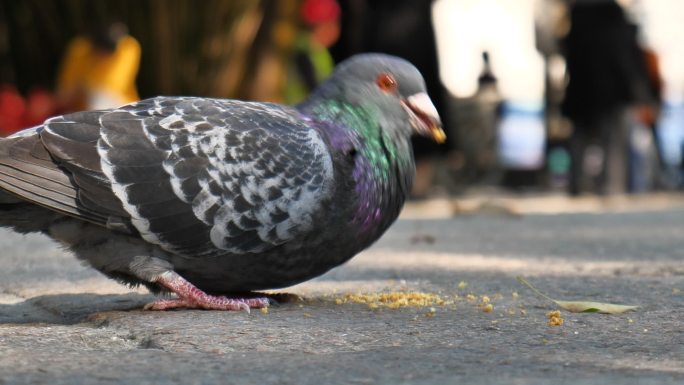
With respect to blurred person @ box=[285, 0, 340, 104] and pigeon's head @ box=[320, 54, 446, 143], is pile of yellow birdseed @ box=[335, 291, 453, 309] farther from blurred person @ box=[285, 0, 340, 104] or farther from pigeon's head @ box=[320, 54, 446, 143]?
blurred person @ box=[285, 0, 340, 104]

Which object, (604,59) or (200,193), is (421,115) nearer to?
(200,193)

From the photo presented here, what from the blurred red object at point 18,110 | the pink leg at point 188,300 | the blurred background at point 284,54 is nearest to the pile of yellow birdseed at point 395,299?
the pink leg at point 188,300

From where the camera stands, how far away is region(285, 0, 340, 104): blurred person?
35.2 feet

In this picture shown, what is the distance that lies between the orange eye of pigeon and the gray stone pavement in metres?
0.62

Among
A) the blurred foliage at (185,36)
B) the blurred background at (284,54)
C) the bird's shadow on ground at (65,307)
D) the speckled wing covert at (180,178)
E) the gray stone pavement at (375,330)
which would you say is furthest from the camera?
the blurred foliage at (185,36)

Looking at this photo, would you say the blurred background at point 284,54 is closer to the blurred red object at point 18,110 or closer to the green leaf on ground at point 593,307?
the blurred red object at point 18,110

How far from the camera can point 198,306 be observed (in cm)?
364

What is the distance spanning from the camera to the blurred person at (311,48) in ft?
35.2

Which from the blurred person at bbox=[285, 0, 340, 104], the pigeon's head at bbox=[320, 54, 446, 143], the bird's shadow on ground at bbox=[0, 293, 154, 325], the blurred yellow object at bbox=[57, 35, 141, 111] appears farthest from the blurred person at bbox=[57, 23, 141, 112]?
the pigeon's head at bbox=[320, 54, 446, 143]

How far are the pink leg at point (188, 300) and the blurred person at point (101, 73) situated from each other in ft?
19.9

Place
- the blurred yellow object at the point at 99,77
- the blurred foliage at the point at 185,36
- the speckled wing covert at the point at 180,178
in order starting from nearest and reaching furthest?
the speckled wing covert at the point at 180,178 → the blurred yellow object at the point at 99,77 → the blurred foliage at the point at 185,36

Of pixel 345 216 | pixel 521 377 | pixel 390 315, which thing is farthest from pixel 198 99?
pixel 521 377

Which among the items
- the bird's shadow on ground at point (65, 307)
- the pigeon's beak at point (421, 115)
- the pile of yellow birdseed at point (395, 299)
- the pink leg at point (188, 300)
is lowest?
the pile of yellow birdseed at point (395, 299)

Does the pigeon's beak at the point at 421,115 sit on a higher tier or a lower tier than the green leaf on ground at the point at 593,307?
higher
